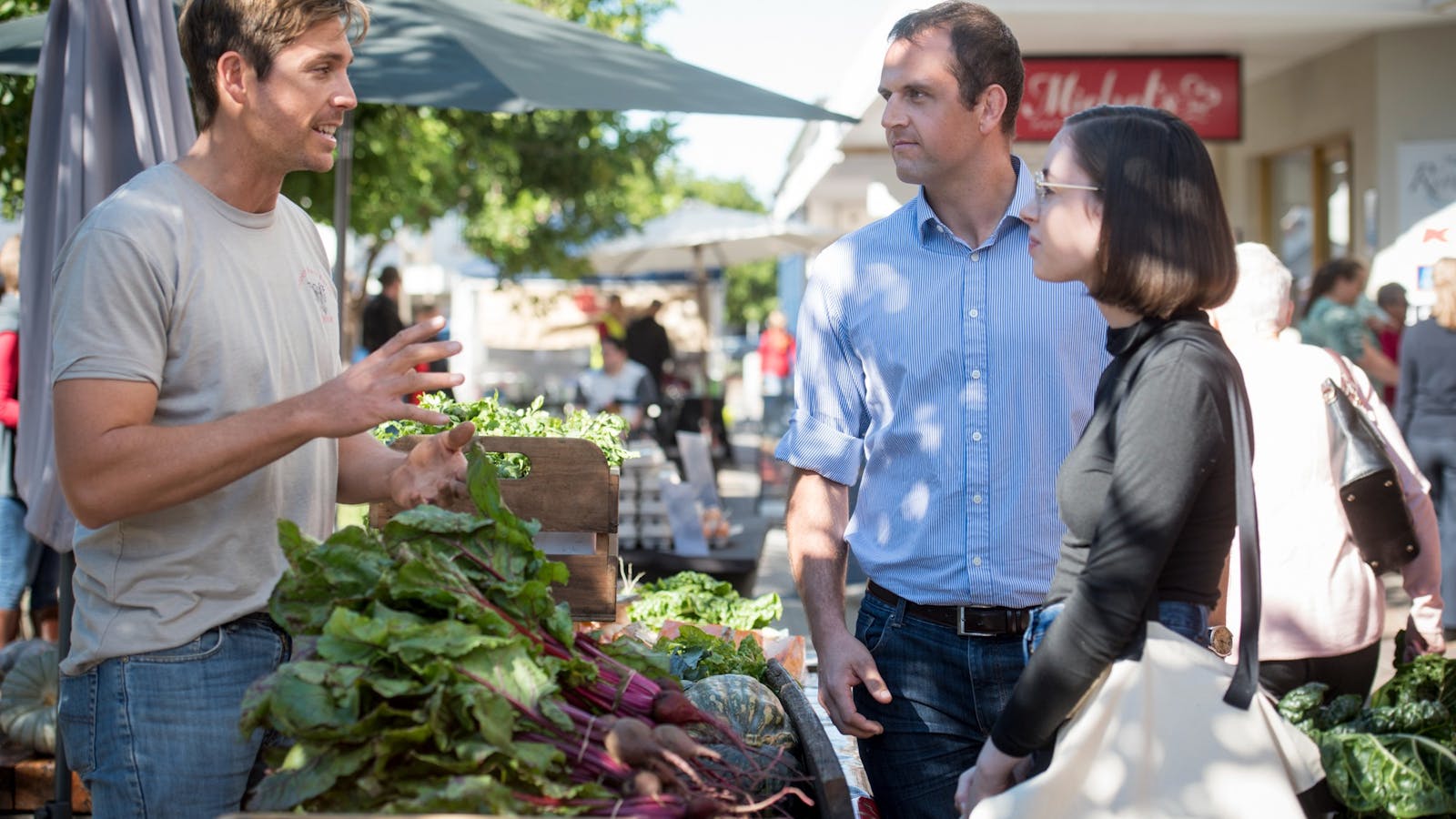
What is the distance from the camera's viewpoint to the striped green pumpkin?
2.54 meters

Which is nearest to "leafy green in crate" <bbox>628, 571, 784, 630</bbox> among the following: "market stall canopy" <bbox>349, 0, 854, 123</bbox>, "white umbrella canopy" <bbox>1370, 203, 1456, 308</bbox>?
"market stall canopy" <bbox>349, 0, 854, 123</bbox>

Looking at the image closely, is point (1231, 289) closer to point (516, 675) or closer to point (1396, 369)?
point (516, 675)

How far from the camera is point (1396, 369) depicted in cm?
935

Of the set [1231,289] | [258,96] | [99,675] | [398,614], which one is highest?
[258,96]

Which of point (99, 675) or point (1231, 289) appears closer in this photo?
point (1231, 289)

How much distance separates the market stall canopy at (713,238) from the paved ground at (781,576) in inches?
137

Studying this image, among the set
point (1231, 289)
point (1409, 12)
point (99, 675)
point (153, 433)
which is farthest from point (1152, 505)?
point (1409, 12)

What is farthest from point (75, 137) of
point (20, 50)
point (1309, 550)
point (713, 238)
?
point (713, 238)

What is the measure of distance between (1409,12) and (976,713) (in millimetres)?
9312

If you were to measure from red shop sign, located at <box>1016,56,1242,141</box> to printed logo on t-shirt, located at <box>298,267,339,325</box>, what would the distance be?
355 inches

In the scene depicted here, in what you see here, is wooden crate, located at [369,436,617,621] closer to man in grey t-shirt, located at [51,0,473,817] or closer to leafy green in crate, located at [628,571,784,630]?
man in grey t-shirt, located at [51,0,473,817]

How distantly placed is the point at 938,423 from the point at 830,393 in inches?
11.0

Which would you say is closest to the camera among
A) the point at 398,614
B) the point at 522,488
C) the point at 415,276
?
the point at 398,614

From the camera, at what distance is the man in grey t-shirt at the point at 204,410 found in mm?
2176
